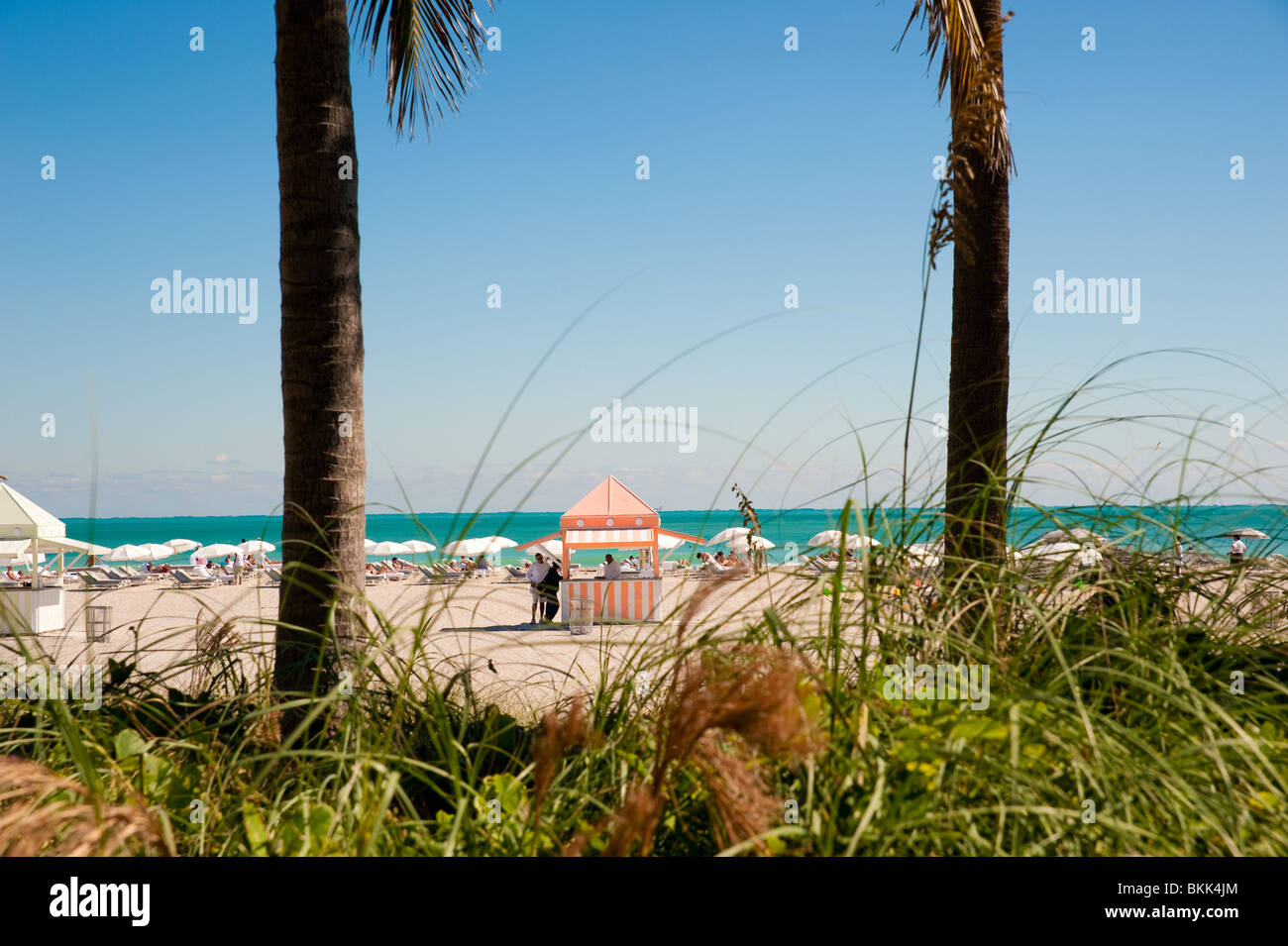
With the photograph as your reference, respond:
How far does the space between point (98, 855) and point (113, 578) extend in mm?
35140

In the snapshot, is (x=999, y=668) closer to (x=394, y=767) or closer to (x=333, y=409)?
(x=394, y=767)

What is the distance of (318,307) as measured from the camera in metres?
3.14

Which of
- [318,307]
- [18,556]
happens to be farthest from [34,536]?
[318,307]

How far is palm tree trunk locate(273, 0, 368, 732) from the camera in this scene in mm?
3117

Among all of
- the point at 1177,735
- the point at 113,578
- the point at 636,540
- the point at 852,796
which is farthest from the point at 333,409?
the point at 113,578

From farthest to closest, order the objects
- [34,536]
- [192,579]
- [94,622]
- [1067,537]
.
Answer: [192,579] → [34,536] → [94,622] → [1067,537]

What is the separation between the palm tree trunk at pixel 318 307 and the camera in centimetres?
312

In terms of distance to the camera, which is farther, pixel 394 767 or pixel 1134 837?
pixel 394 767

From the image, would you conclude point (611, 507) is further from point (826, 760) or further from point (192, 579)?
point (192, 579)

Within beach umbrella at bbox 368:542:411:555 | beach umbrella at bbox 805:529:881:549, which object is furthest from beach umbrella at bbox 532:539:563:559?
beach umbrella at bbox 805:529:881:549

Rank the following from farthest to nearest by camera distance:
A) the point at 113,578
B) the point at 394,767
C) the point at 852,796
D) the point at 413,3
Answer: the point at 113,578 < the point at 413,3 < the point at 394,767 < the point at 852,796

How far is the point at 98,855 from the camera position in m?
1.41

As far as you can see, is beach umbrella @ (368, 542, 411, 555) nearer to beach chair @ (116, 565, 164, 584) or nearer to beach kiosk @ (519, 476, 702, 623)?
beach chair @ (116, 565, 164, 584)

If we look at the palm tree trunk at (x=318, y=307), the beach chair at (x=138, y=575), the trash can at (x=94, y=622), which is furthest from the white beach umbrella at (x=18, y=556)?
the palm tree trunk at (x=318, y=307)
